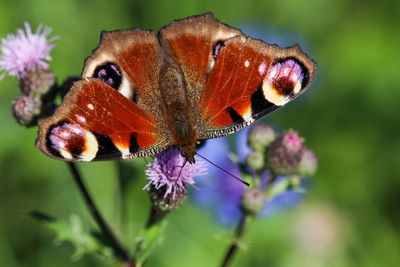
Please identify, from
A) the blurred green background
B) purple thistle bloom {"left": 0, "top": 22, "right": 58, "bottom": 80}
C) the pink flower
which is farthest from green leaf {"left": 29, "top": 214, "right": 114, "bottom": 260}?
the pink flower

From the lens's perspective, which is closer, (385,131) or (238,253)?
(238,253)

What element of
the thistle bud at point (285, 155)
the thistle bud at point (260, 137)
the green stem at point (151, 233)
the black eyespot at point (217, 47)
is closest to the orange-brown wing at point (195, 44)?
the black eyespot at point (217, 47)

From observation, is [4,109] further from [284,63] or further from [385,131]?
[385,131]

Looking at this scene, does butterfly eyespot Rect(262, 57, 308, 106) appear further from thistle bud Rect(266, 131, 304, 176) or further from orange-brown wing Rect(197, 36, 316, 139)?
thistle bud Rect(266, 131, 304, 176)

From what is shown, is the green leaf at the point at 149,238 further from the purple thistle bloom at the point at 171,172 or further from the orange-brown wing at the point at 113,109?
the orange-brown wing at the point at 113,109

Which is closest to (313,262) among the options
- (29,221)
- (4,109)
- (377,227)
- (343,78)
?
(377,227)

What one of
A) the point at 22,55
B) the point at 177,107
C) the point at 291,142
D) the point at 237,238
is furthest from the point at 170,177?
the point at 22,55

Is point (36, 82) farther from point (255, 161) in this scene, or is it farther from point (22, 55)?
point (255, 161)
